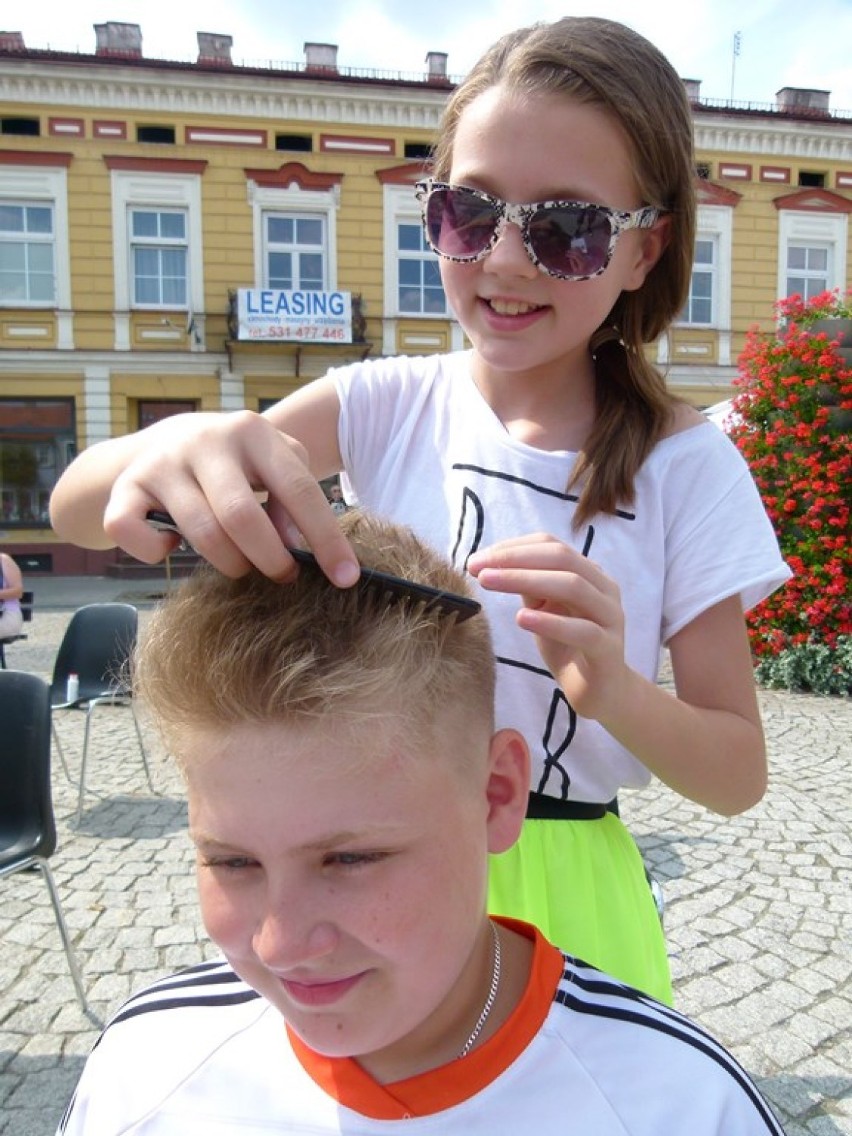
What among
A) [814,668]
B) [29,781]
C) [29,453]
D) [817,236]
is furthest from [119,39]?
[29,781]

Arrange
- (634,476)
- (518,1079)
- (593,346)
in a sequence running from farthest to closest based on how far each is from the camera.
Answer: (593,346), (634,476), (518,1079)

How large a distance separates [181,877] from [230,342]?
1565 cm

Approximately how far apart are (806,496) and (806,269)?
50.7ft

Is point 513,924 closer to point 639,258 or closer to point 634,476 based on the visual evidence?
point 634,476

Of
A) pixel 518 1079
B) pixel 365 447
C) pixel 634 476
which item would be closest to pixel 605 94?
pixel 634 476

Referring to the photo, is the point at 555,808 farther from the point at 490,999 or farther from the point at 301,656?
the point at 301,656

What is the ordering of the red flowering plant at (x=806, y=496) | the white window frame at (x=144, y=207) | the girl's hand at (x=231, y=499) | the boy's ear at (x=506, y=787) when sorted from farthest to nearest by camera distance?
the white window frame at (x=144, y=207) → the red flowering plant at (x=806, y=496) → the boy's ear at (x=506, y=787) → the girl's hand at (x=231, y=499)

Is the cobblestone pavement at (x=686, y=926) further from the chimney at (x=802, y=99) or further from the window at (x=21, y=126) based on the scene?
the chimney at (x=802, y=99)

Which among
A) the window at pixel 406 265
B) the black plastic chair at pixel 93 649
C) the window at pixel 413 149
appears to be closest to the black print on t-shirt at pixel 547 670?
the black plastic chair at pixel 93 649

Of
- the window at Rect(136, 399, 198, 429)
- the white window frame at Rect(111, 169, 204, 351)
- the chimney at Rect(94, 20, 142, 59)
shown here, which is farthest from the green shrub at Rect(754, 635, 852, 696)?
the chimney at Rect(94, 20, 142, 59)

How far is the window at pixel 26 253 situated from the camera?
1786cm

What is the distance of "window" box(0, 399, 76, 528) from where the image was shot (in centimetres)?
1791

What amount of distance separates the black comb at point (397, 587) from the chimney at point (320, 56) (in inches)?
829

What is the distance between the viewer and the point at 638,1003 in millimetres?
1071
